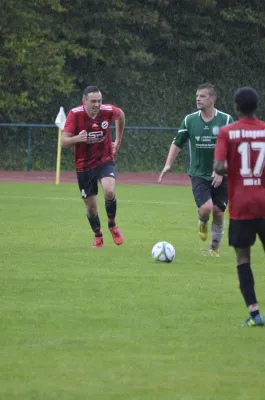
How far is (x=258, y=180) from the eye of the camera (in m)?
8.10

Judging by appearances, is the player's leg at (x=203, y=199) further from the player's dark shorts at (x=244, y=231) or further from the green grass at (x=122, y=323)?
the player's dark shorts at (x=244, y=231)

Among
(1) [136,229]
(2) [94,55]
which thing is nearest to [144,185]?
(2) [94,55]

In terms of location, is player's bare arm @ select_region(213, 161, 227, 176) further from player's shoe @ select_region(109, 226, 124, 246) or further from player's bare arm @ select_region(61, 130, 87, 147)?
player's shoe @ select_region(109, 226, 124, 246)

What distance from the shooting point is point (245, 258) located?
812cm

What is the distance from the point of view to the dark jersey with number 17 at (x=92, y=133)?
45.1 feet

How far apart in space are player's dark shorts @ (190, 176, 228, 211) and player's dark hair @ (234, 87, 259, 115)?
5.08 m

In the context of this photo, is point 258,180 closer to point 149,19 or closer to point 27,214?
point 27,214

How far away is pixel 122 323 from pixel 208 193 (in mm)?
5014

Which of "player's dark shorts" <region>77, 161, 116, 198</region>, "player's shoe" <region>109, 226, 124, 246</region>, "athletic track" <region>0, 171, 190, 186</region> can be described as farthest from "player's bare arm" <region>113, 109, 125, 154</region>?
"athletic track" <region>0, 171, 190, 186</region>

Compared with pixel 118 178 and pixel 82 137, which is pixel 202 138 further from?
pixel 118 178

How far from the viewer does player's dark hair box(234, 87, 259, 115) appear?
26.0ft

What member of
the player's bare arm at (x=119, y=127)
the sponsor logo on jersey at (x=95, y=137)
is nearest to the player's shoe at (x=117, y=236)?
the player's bare arm at (x=119, y=127)

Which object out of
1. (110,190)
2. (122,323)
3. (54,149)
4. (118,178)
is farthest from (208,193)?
(54,149)

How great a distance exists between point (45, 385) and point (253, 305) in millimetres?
2309
